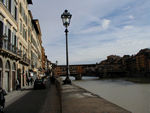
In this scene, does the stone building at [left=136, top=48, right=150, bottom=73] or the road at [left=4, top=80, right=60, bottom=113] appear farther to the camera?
the stone building at [left=136, top=48, right=150, bottom=73]

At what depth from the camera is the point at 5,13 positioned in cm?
1817

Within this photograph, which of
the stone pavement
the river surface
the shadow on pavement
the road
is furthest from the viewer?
the river surface

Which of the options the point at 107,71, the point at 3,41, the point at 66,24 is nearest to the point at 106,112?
the point at 66,24

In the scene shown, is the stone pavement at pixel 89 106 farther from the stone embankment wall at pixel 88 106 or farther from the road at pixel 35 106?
the road at pixel 35 106

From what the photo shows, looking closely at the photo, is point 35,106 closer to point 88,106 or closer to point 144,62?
point 88,106

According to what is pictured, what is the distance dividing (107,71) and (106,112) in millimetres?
120876

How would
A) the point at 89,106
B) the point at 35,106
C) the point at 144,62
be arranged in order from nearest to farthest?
the point at 89,106 → the point at 35,106 → the point at 144,62

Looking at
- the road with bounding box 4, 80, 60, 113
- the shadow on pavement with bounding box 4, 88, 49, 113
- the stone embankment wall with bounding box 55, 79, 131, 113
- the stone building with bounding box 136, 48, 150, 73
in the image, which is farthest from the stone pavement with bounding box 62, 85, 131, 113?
the stone building with bounding box 136, 48, 150, 73

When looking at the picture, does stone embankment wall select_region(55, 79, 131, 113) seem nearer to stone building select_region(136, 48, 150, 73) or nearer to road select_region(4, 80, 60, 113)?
road select_region(4, 80, 60, 113)

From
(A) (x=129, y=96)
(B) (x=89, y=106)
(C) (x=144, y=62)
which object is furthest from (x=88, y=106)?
(C) (x=144, y=62)

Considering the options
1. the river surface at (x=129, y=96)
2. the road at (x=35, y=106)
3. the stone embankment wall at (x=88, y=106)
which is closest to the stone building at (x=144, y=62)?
the river surface at (x=129, y=96)

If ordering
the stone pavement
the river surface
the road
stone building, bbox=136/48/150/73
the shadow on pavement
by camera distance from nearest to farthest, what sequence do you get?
the stone pavement → the road → the shadow on pavement → the river surface → stone building, bbox=136/48/150/73

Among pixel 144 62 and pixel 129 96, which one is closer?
pixel 129 96

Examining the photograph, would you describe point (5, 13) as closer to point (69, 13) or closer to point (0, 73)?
point (0, 73)
